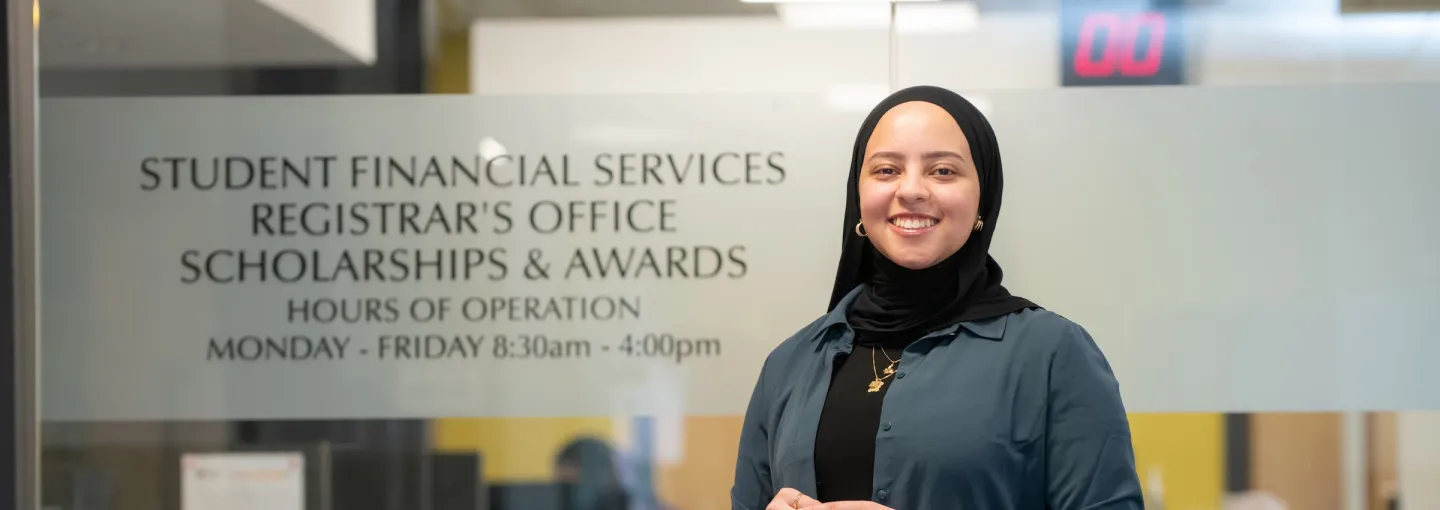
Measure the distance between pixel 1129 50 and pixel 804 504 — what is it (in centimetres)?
149

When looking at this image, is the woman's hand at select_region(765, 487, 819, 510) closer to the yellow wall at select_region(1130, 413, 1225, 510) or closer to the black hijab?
the black hijab

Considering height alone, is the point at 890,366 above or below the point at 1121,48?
below

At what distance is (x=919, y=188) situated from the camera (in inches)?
87.9

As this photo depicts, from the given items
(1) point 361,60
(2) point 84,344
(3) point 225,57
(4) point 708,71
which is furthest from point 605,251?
(2) point 84,344

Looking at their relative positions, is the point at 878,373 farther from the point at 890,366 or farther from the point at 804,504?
the point at 804,504

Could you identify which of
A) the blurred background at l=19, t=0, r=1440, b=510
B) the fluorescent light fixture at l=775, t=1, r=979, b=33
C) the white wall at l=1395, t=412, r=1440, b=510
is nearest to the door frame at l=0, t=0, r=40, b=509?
the blurred background at l=19, t=0, r=1440, b=510

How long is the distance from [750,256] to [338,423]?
1.09 metres

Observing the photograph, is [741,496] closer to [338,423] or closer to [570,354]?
[570,354]

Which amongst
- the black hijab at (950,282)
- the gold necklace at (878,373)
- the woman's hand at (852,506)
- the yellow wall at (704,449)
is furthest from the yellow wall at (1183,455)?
the woman's hand at (852,506)

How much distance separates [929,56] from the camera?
3.00 metres

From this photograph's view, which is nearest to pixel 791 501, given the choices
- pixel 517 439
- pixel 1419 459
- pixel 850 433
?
pixel 850 433

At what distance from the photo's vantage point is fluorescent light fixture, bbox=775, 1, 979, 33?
3.01 metres

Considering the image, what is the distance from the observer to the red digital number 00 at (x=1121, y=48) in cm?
299

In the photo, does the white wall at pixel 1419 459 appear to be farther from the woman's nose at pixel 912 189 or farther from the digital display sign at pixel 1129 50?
the woman's nose at pixel 912 189
